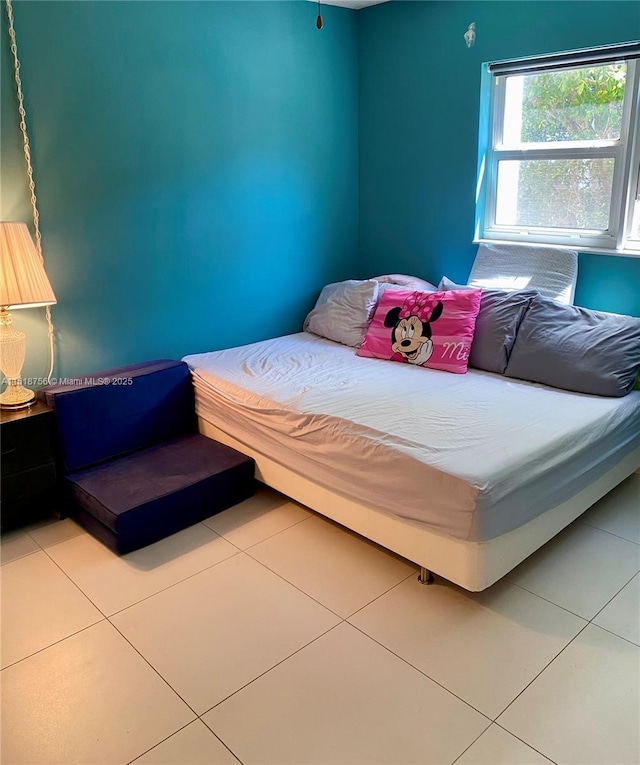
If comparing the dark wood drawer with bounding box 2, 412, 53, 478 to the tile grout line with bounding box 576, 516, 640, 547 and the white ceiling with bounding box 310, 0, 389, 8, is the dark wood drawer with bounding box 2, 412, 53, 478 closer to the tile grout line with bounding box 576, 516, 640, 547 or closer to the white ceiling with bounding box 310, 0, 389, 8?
the tile grout line with bounding box 576, 516, 640, 547

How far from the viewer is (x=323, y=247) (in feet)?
13.0

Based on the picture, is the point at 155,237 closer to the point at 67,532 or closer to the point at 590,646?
the point at 67,532

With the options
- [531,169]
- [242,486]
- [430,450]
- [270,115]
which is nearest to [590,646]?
[430,450]

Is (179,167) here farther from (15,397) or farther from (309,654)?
(309,654)

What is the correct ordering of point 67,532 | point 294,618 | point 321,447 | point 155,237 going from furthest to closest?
point 155,237
point 67,532
point 321,447
point 294,618

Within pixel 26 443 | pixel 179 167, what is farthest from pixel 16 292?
pixel 179 167

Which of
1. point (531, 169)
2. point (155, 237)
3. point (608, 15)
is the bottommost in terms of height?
point (155, 237)

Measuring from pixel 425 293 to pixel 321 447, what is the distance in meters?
1.23

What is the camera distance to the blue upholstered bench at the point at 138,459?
8.10ft

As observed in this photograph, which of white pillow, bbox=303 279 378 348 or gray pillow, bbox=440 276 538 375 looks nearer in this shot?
gray pillow, bbox=440 276 538 375

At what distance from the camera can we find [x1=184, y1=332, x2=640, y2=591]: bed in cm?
202

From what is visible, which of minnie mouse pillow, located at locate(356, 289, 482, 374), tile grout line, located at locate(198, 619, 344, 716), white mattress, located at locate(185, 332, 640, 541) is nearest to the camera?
tile grout line, located at locate(198, 619, 344, 716)

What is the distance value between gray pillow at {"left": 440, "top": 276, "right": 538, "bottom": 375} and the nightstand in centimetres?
203

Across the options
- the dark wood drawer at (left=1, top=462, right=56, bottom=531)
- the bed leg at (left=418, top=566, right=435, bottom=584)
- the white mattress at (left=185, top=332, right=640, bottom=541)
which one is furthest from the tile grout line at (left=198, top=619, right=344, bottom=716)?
the dark wood drawer at (left=1, top=462, right=56, bottom=531)
